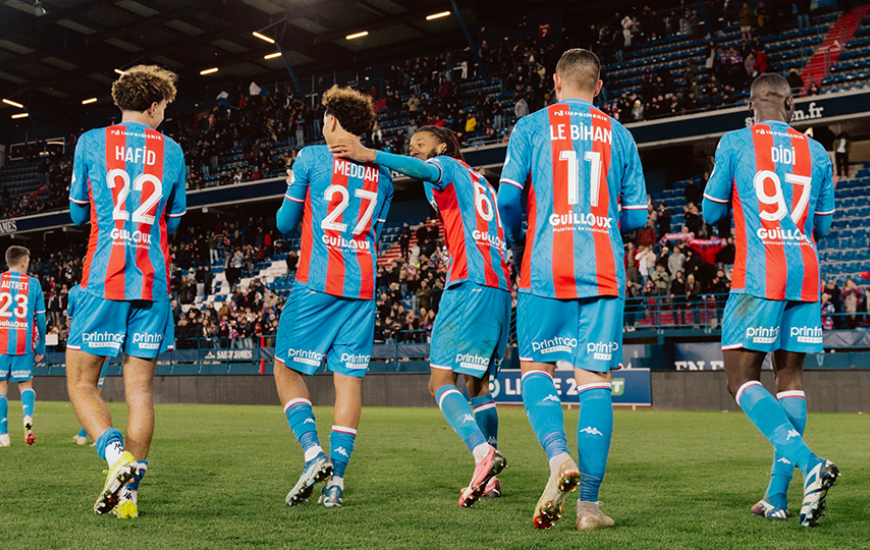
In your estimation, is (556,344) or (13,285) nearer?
(556,344)

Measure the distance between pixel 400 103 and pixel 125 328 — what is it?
2693cm

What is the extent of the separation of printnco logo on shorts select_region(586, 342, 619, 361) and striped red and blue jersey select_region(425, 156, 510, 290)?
5.25 ft

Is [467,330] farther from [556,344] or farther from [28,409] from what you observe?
[28,409]

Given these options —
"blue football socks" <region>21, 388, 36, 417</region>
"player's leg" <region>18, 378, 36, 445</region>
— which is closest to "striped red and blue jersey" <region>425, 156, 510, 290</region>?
"player's leg" <region>18, 378, 36, 445</region>

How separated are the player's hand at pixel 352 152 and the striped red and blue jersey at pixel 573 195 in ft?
3.01

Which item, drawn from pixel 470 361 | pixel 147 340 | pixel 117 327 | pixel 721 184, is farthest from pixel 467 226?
pixel 117 327

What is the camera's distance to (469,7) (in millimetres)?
29453

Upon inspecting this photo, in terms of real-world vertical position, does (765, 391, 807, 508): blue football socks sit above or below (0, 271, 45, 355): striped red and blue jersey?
below

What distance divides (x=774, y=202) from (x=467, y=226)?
192cm

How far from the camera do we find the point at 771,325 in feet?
14.5

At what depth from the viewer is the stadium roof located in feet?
97.2

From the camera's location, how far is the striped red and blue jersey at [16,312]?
407 inches

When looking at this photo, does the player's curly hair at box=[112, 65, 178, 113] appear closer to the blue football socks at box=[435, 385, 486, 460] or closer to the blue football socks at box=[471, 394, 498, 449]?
the blue football socks at box=[435, 385, 486, 460]

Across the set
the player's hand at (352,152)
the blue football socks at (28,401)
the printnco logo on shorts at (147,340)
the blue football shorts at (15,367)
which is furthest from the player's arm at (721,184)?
the blue football shorts at (15,367)
